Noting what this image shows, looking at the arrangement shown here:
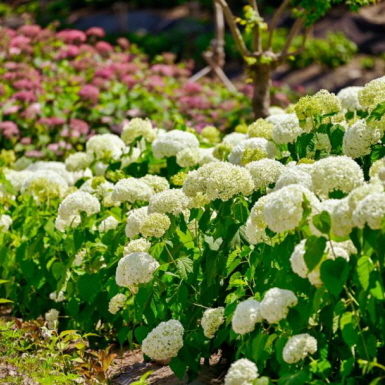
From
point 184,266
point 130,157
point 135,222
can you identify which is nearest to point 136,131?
point 130,157

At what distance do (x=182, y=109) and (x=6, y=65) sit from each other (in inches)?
78.1

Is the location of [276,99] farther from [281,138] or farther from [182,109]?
[281,138]

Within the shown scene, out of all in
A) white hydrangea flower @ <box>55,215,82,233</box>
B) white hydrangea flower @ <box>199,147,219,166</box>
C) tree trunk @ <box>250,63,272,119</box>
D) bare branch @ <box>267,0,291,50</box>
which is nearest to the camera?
white hydrangea flower @ <box>55,215,82,233</box>

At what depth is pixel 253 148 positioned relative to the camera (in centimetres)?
438

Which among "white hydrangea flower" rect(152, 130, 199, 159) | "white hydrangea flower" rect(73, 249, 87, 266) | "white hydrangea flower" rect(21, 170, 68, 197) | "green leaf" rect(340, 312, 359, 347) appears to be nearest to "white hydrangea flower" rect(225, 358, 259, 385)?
"green leaf" rect(340, 312, 359, 347)

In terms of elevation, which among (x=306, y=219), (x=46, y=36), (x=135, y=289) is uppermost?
(x=306, y=219)

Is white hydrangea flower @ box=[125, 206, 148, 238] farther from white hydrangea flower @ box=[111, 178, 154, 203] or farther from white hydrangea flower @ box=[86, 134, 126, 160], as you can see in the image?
white hydrangea flower @ box=[86, 134, 126, 160]

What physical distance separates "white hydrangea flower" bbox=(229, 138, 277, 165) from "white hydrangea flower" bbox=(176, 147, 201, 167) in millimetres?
386

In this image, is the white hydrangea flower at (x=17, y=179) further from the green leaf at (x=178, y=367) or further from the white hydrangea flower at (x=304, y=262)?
the white hydrangea flower at (x=304, y=262)

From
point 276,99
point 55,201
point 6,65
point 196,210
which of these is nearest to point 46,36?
point 6,65

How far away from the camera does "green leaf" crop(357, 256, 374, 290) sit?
2764mm

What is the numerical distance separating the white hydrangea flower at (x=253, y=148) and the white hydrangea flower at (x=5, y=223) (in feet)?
5.17

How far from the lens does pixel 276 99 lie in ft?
30.1

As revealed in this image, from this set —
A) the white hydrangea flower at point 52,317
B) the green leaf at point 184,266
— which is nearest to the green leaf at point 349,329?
the green leaf at point 184,266
